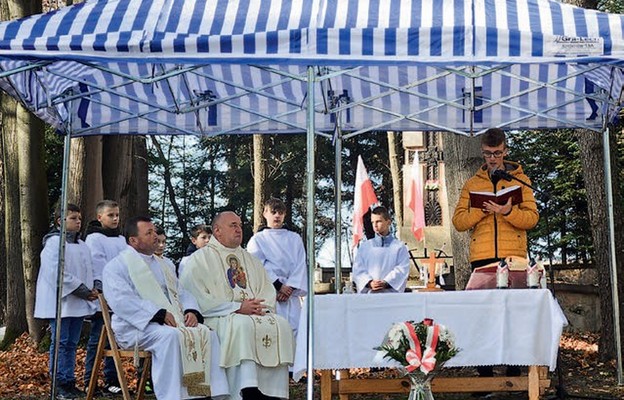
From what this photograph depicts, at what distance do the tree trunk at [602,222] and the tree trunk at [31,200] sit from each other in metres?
7.02

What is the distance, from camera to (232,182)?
3034cm

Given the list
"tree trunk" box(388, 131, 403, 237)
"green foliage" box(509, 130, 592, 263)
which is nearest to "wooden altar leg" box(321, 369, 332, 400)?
"green foliage" box(509, 130, 592, 263)

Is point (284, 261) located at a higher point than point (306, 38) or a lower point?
lower

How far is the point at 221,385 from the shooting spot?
829cm

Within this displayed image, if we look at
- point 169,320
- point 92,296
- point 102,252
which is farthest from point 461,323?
point 102,252

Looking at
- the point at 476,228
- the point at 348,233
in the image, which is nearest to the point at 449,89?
the point at 476,228

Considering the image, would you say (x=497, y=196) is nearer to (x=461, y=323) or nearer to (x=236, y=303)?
(x=461, y=323)

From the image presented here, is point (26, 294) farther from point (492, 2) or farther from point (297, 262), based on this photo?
point (492, 2)

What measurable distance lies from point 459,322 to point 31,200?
7552 mm

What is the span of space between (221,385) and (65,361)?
2.16 metres

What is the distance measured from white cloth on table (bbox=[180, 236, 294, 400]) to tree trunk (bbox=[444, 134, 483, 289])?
13.0ft

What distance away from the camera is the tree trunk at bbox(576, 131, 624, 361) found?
10875mm

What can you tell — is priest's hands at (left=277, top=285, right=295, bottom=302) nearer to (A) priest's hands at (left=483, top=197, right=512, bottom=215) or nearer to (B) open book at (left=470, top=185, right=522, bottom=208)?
(B) open book at (left=470, top=185, right=522, bottom=208)

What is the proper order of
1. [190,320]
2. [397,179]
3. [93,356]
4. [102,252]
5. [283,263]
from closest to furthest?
[190,320], [93,356], [102,252], [283,263], [397,179]
